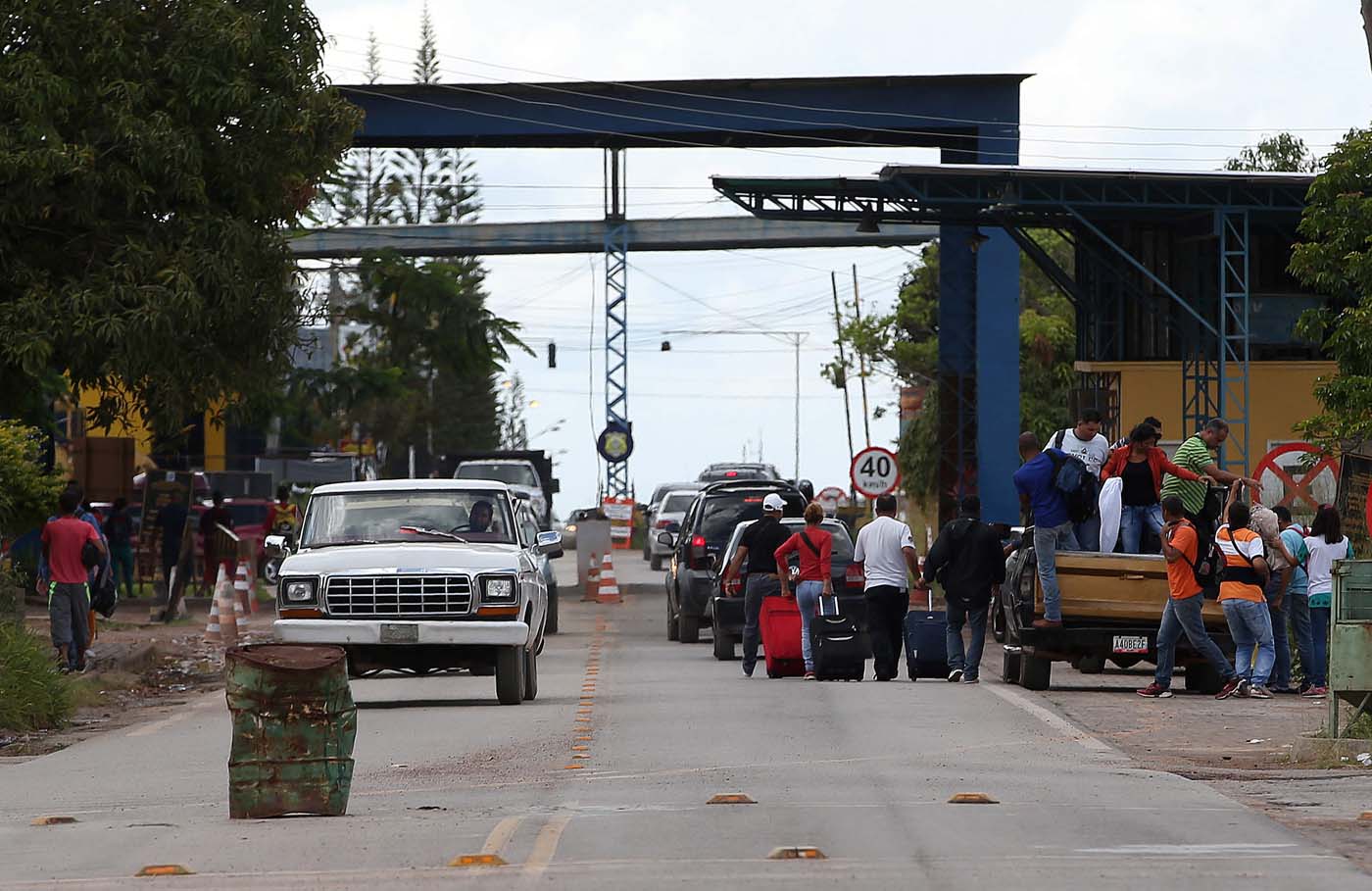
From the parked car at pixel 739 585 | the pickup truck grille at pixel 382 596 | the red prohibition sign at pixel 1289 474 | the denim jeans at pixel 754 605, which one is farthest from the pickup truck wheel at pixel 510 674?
the red prohibition sign at pixel 1289 474

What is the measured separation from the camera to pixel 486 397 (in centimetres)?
11375

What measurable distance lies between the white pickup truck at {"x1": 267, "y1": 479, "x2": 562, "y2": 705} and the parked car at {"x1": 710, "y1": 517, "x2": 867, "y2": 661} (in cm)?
454

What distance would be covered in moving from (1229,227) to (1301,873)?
28.3 metres

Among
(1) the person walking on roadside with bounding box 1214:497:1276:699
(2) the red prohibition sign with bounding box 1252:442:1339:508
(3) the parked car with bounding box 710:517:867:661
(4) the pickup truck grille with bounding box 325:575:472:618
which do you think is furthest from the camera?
(2) the red prohibition sign with bounding box 1252:442:1339:508

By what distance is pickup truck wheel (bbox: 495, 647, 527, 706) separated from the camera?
17859 mm

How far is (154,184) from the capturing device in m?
27.3

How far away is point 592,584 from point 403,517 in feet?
68.6

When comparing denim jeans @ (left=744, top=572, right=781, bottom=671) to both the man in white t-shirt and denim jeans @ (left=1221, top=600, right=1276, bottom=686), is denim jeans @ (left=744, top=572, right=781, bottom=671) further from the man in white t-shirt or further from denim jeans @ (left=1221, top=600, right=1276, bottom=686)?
denim jeans @ (left=1221, top=600, right=1276, bottom=686)

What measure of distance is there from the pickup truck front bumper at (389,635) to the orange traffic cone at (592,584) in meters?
21.3

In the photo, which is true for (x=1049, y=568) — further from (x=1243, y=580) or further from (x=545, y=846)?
(x=545, y=846)

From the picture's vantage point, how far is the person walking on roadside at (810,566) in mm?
20188

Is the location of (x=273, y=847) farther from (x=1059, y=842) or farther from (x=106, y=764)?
(x=106, y=764)

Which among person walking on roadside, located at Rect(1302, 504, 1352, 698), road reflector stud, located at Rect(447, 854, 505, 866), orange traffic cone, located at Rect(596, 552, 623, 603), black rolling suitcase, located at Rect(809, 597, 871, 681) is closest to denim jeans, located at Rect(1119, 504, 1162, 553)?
person walking on roadside, located at Rect(1302, 504, 1352, 698)

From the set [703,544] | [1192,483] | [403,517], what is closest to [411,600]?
[403,517]
